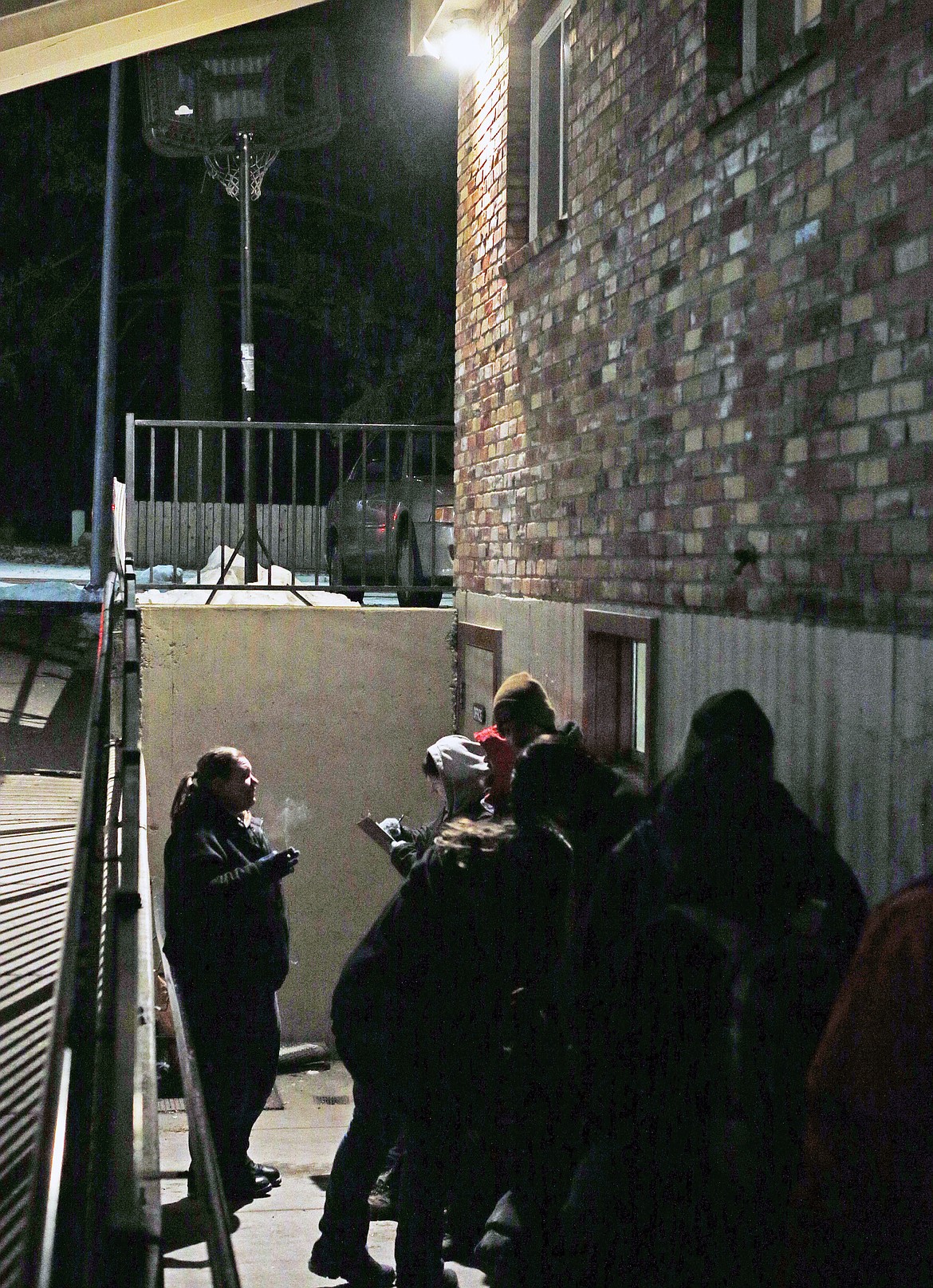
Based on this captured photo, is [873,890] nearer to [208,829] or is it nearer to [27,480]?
[208,829]

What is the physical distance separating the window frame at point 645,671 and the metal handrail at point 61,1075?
2023mm

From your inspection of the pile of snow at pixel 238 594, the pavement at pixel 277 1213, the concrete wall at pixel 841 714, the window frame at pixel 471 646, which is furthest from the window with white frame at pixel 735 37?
the pile of snow at pixel 238 594

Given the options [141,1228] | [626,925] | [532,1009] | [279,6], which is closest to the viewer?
[141,1228]

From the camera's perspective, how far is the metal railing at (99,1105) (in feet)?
5.71

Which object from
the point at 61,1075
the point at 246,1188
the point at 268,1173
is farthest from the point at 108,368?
the point at 61,1075

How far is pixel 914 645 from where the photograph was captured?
3342 millimetres

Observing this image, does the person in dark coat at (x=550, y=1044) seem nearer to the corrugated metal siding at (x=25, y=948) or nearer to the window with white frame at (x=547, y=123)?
the corrugated metal siding at (x=25, y=948)

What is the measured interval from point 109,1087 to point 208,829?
348cm

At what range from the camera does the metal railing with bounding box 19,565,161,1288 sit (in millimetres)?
1740

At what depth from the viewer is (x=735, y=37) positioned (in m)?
4.79

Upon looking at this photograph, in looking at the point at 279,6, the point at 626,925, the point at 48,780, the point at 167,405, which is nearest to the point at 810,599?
the point at 626,925

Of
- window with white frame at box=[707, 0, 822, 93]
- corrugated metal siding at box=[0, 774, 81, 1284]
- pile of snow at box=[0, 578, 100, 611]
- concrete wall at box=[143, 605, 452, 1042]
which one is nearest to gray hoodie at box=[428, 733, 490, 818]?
corrugated metal siding at box=[0, 774, 81, 1284]

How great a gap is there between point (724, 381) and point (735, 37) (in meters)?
1.21

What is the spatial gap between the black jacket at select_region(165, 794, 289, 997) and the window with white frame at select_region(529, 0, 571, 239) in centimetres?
329
